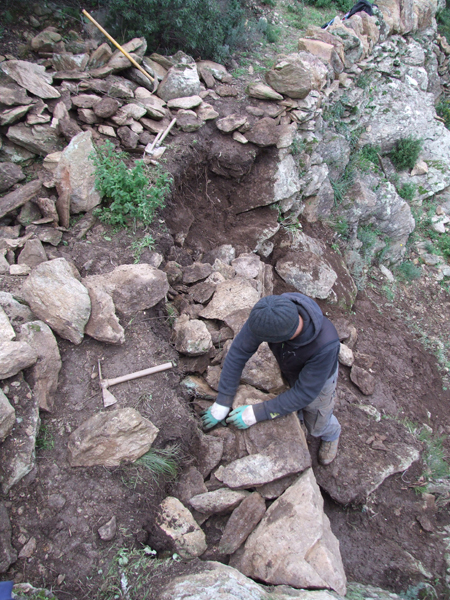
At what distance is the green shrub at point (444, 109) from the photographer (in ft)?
32.0

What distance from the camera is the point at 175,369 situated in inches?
116

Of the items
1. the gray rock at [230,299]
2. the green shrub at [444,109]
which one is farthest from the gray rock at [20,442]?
the green shrub at [444,109]

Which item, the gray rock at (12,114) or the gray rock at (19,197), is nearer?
the gray rock at (19,197)

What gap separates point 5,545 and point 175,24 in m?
5.74

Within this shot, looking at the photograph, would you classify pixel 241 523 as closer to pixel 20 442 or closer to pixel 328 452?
pixel 328 452

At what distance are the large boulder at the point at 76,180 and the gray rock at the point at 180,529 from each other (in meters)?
2.56

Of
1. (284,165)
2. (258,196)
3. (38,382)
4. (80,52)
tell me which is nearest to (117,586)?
(38,382)

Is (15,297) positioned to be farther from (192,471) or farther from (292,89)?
(292,89)

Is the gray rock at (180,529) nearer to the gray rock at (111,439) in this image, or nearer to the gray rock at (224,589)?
the gray rock at (224,589)

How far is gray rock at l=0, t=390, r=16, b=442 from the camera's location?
2.06 m

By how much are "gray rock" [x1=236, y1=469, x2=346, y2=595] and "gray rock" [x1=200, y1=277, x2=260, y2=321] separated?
157 centimetres

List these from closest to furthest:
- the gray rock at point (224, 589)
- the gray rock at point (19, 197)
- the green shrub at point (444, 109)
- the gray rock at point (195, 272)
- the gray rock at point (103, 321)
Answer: the gray rock at point (224, 589), the gray rock at point (103, 321), the gray rock at point (19, 197), the gray rock at point (195, 272), the green shrub at point (444, 109)

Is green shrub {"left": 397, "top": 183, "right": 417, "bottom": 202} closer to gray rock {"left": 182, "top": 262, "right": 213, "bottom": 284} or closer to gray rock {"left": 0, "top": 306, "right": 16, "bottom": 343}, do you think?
gray rock {"left": 182, "top": 262, "right": 213, "bottom": 284}

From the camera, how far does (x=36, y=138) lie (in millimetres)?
3699
